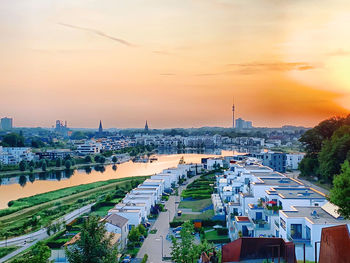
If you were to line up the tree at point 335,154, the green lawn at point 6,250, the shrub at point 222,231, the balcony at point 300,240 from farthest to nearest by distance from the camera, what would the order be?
the tree at point 335,154 < the shrub at point 222,231 < the green lawn at point 6,250 < the balcony at point 300,240

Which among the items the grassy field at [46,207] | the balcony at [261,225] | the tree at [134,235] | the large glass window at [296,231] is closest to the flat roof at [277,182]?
the balcony at [261,225]

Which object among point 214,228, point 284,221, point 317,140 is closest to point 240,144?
point 317,140

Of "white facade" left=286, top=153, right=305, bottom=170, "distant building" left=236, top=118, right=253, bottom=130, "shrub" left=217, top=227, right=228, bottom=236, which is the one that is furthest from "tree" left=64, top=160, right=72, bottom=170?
"distant building" left=236, top=118, right=253, bottom=130

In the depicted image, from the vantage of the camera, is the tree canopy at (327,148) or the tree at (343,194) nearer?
the tree at (343,194)

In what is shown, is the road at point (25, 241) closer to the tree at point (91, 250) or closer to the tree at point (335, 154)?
the tree at point (91, 250)

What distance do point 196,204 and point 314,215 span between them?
5.47 m

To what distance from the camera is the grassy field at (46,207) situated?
8.09 meters

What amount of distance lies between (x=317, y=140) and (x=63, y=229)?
31.8 ft

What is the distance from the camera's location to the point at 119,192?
11.6 m

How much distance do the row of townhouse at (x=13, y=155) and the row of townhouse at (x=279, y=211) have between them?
682 inches

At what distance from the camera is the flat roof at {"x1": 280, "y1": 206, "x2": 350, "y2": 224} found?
4.39 metres

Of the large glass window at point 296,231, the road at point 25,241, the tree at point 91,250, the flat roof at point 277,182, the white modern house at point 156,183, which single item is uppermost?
the flat roof at point 277,182

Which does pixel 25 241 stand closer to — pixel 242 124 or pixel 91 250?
pixel 91 250

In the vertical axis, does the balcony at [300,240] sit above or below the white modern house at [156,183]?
above
